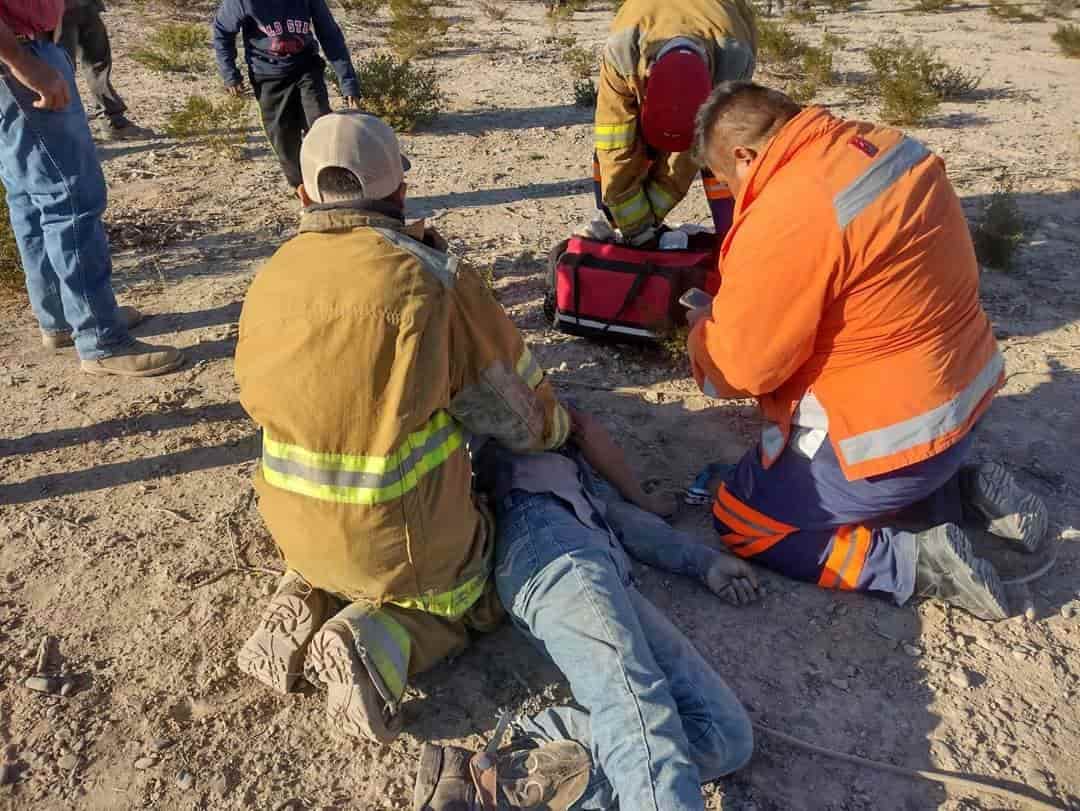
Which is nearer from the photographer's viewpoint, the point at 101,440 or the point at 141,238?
the point at 101,440

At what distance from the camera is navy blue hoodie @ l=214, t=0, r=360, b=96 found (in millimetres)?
5008

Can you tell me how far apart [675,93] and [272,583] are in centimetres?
277

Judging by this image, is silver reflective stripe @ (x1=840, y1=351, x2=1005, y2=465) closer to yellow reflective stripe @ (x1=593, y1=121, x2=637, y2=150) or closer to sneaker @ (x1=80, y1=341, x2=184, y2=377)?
yellow reflective stripe @ (x1=593, y1=121, x2=637, y2=150)

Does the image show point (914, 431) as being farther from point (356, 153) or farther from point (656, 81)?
point (656, 81)

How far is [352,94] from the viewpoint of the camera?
17.6 feet

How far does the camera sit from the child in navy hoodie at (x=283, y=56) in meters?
5.02

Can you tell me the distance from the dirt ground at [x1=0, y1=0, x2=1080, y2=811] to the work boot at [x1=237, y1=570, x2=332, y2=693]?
0.15 metres

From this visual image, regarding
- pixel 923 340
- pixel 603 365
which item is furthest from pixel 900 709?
pixel 603 365

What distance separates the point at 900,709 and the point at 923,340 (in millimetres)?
1117

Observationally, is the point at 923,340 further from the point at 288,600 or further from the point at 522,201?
the point at 522,201

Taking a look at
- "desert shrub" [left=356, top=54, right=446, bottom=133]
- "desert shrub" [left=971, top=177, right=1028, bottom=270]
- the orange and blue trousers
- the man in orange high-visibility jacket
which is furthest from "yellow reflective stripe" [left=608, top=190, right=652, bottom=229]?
"desert shrub" [left=356, top=54, right=446, bottom=133]

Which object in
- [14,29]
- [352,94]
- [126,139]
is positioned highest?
[14,29]

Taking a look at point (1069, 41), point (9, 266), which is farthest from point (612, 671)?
point (1069, 41)

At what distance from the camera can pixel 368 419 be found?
2053mm
